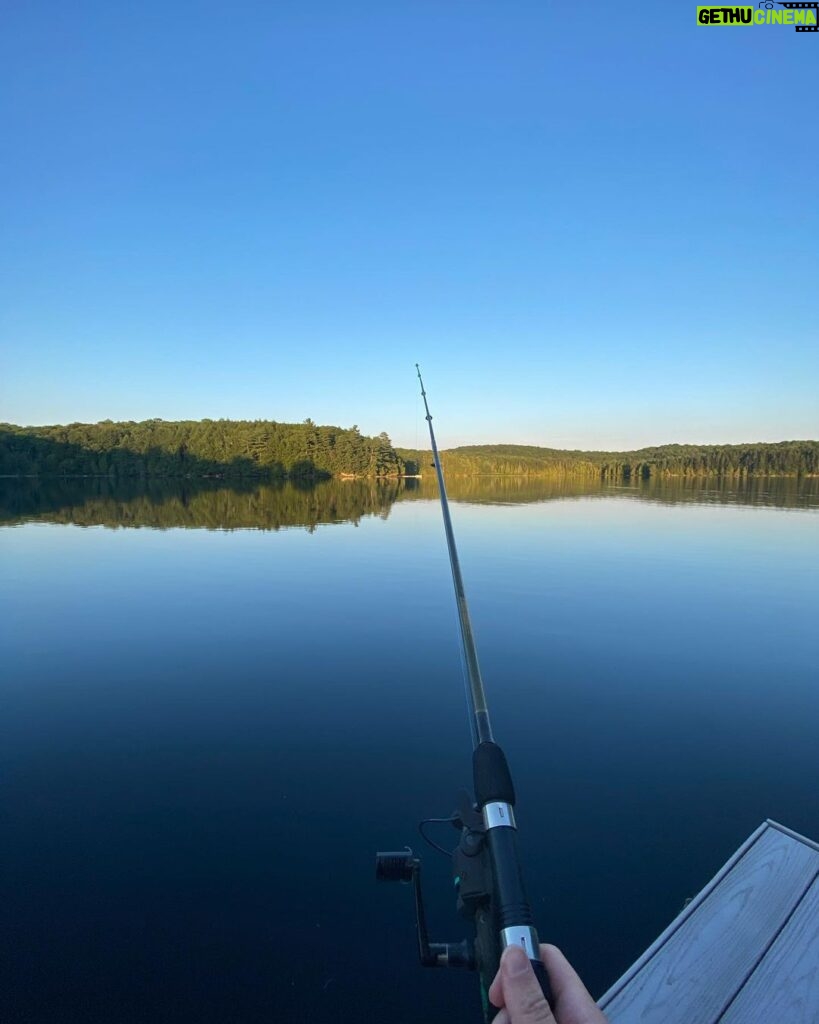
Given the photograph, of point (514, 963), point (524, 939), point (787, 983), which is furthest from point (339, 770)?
point (514, 963)

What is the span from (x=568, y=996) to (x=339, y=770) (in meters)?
4.89

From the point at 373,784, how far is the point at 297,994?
6.36 ft

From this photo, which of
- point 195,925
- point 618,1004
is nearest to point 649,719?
point 618,1004

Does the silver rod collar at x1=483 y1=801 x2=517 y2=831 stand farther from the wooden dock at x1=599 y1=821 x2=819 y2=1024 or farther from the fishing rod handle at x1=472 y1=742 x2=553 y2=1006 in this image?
the wooden dock at x1=599 y1=821 x2=819 y2=1024

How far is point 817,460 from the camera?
94750 millimetres

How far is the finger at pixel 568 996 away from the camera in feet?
2.83

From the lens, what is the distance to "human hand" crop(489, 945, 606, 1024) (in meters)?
0.84

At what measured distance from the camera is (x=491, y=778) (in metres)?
1.40

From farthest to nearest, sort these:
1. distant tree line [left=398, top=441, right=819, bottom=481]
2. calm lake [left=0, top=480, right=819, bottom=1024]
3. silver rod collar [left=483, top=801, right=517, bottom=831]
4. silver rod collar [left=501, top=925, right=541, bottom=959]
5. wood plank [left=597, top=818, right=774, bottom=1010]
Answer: distant tree line [left=398, top=441, right=819, bottom=481] → calm lake [left=0, top=480, right=819, bottom=1024] → wood plank [left=597, top=818, right=774, bottom=1010] → silver rod collar [left=483, top=801, right=517, bottom=831] → silver rod collar [left=501, top=925, right=541, bottom=959]

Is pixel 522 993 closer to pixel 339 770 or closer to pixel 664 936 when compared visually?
pixel 664 936

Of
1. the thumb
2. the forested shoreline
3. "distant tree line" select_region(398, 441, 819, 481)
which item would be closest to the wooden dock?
the thumb

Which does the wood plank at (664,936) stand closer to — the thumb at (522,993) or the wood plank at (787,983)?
the wood plank at (787,983)

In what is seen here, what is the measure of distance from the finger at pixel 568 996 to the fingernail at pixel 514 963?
5 centimetres

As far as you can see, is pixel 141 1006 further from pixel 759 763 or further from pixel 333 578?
pixel 333 578
